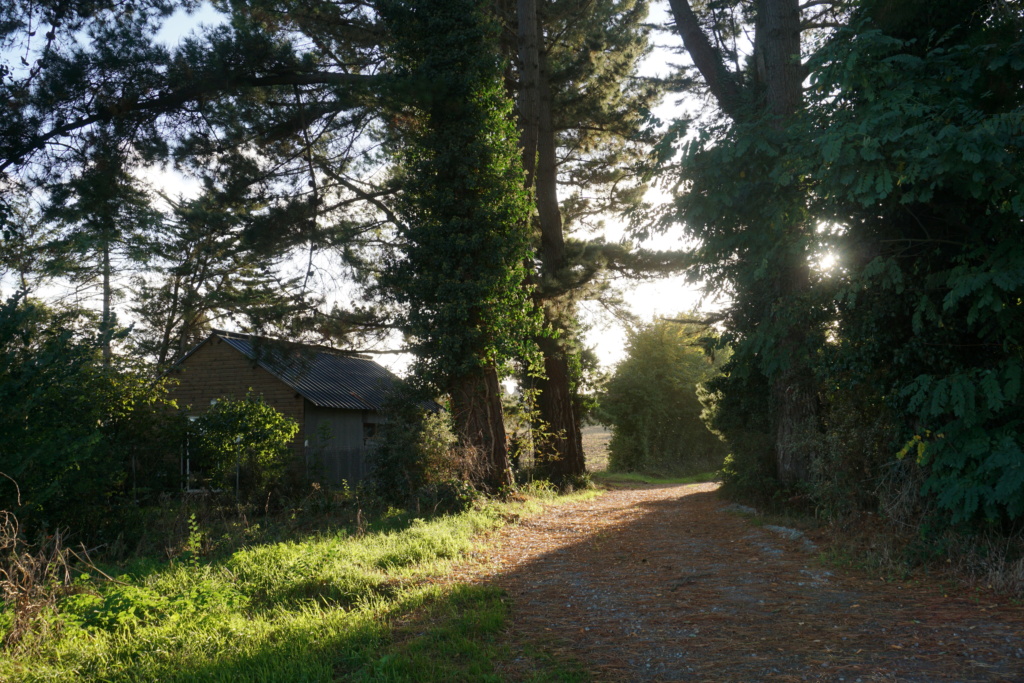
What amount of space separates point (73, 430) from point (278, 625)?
587cm

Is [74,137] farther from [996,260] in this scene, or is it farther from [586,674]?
[996,260]

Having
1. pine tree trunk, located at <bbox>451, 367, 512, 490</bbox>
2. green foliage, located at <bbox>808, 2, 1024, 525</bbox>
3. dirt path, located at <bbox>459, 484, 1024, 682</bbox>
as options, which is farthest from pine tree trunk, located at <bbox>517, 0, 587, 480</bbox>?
green foliage, located at <bbox>808, 2, 1024, 525</bbox>

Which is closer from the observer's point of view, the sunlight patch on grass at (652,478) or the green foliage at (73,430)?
the green foliage at (73,430)

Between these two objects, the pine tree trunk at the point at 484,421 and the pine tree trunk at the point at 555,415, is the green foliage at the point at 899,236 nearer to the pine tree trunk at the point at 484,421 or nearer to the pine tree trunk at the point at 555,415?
the pine tree trunk at the point at 484,421

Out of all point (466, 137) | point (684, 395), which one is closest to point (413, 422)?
point (466, 137)

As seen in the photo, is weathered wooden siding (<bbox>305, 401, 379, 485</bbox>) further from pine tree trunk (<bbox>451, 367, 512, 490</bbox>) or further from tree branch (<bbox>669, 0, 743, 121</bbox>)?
tree branch (<bbox>669, 0, 743, 121</bbox>)

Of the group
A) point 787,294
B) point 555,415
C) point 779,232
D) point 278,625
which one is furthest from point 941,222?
point 555,415

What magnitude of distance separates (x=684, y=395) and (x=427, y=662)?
30.7 meters

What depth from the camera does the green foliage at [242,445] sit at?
14.3 meters

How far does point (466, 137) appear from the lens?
13.7 metres

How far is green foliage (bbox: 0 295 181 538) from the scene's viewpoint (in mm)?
8273

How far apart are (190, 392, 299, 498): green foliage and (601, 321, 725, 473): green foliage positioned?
20.2 metres

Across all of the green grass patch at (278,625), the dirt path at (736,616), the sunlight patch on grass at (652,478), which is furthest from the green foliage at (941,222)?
the sunlight patch on grass at (652,478)

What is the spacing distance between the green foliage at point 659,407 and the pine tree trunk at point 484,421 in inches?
774
